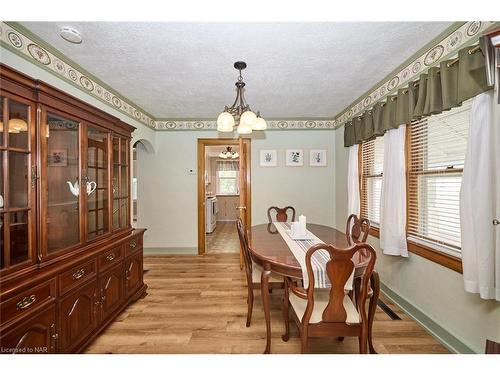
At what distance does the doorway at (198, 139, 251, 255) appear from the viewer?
4.15m

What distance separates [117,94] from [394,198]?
356 centimetres

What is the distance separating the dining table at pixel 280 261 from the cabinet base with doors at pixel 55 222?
134 cm

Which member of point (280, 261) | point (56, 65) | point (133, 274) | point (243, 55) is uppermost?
point (243, 55)

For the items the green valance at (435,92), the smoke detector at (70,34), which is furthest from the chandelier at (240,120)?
the green valance at (435,92)

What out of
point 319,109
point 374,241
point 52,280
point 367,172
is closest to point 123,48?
point 52,280

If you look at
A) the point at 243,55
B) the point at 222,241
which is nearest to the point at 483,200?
the point at 243,55

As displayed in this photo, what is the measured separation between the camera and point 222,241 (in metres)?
5.11

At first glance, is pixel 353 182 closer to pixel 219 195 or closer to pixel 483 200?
pixel 483 200

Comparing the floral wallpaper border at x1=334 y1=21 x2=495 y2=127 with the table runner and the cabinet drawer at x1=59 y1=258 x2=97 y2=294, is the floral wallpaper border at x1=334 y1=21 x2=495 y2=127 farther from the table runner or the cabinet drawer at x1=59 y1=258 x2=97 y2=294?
the cabinet drawer at x1=59 y1=258 x2=97 y2=294

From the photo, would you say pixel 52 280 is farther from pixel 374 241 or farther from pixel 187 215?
pixel 374 241

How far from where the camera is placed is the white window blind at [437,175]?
1.74 meters

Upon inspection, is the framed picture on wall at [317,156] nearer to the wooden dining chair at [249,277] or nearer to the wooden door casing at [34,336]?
the wooden dining chair at [249,277]

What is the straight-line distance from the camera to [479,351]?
1.54 metres
